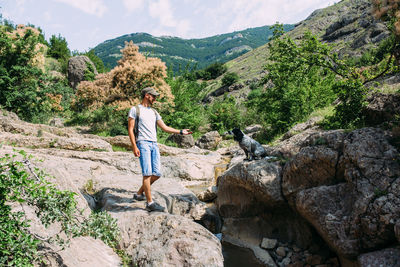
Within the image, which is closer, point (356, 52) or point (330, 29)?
point (356, 52)

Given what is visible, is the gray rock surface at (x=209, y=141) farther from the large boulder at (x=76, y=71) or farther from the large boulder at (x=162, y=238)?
the large boulder at (x=76, y=71)

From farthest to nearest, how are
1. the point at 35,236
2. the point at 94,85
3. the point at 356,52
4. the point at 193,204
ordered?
1. the point at 356,52
2. the point at 94,85
3. the point at 193,204
4. the point at 35,236

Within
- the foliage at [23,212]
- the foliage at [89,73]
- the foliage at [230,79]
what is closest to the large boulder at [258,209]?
the foliage at [23,212]

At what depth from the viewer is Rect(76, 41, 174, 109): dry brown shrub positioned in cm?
1689

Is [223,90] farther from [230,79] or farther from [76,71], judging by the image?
[76,71]

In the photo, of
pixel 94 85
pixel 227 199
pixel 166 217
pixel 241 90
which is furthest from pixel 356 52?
pixel 166 217

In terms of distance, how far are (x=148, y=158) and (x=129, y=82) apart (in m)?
13.9

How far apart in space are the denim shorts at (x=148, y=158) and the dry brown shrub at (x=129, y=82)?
12245mm

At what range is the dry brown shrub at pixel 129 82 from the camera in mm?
16891

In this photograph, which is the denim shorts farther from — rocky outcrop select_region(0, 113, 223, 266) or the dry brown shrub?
the dry brown shrub

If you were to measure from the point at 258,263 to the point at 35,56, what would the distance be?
18167 mm

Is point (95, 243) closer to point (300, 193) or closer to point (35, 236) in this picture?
point (35, 236)

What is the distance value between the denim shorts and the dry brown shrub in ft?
40.2

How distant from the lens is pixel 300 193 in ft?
16.3
